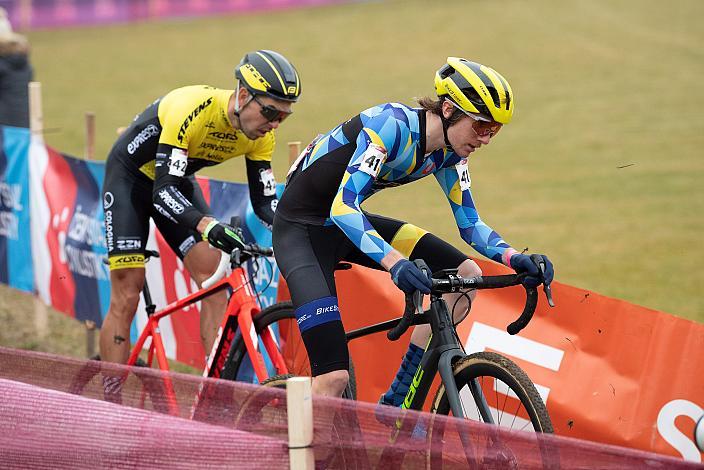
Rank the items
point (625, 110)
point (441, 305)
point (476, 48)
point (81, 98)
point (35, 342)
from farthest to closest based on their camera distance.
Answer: point (476, 48) < point (81, 98) < point (625, 110) < point (35, 342) < point (441, 305)

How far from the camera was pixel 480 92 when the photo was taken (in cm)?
462

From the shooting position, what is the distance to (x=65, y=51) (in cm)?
3344

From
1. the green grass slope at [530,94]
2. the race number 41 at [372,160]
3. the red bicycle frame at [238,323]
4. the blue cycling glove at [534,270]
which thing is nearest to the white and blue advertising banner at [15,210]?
the green grass slope at [530,94]

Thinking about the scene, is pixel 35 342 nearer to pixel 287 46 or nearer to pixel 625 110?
pixel 625 110

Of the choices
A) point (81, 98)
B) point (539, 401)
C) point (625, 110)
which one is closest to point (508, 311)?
point (539, 401)

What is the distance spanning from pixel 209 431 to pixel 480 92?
1.93 meters

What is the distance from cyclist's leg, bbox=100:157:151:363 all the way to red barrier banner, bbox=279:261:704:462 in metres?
1.75

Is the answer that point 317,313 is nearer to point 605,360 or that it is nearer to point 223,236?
point 223,236

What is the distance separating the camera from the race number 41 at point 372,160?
468 cm

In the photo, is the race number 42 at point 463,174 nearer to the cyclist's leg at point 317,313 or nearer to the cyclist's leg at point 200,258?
the cyclist's leg at point 317,313

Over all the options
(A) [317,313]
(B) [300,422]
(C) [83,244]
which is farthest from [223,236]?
(C) [83,244]

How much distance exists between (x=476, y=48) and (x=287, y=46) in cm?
603

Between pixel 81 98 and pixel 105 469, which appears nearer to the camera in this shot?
pixel 105 469

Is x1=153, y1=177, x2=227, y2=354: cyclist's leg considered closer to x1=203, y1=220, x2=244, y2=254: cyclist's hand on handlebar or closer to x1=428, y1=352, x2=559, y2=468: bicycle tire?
x1=203, y1=220, x2=244, y2=254: cyclist's hand on handlebar
